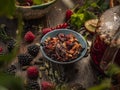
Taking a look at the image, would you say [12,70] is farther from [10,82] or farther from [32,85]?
[10,82]

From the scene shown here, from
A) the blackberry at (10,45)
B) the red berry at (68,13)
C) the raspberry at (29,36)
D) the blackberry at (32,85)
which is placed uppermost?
the red berry at (68,13)

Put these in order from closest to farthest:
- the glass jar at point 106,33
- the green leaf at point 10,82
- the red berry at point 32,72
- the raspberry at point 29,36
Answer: the green leaf at point 10,82, the glass jar at point 106,33, the red berry at point 32,72, the raspberry at point 29,36

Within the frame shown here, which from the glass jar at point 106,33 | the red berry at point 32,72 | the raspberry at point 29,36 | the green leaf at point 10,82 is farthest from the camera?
the raspberry at point 29,36

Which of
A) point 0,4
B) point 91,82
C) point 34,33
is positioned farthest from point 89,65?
point 0,4

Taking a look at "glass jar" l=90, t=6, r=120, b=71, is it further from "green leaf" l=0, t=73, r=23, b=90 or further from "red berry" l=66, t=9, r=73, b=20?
"green leaf" l=0, t=73, r=23, b=90

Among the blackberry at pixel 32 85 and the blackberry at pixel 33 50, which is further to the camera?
the blackberry at pixel 33 50

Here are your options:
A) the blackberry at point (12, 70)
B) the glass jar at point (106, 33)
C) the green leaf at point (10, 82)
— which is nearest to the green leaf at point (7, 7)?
the green leaf at point (10, 82)

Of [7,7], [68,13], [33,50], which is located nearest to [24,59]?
[33,50]

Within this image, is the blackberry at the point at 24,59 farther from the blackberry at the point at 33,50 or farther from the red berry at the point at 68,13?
the red berry at the point at 68,13

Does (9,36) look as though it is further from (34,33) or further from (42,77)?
(42,77)
